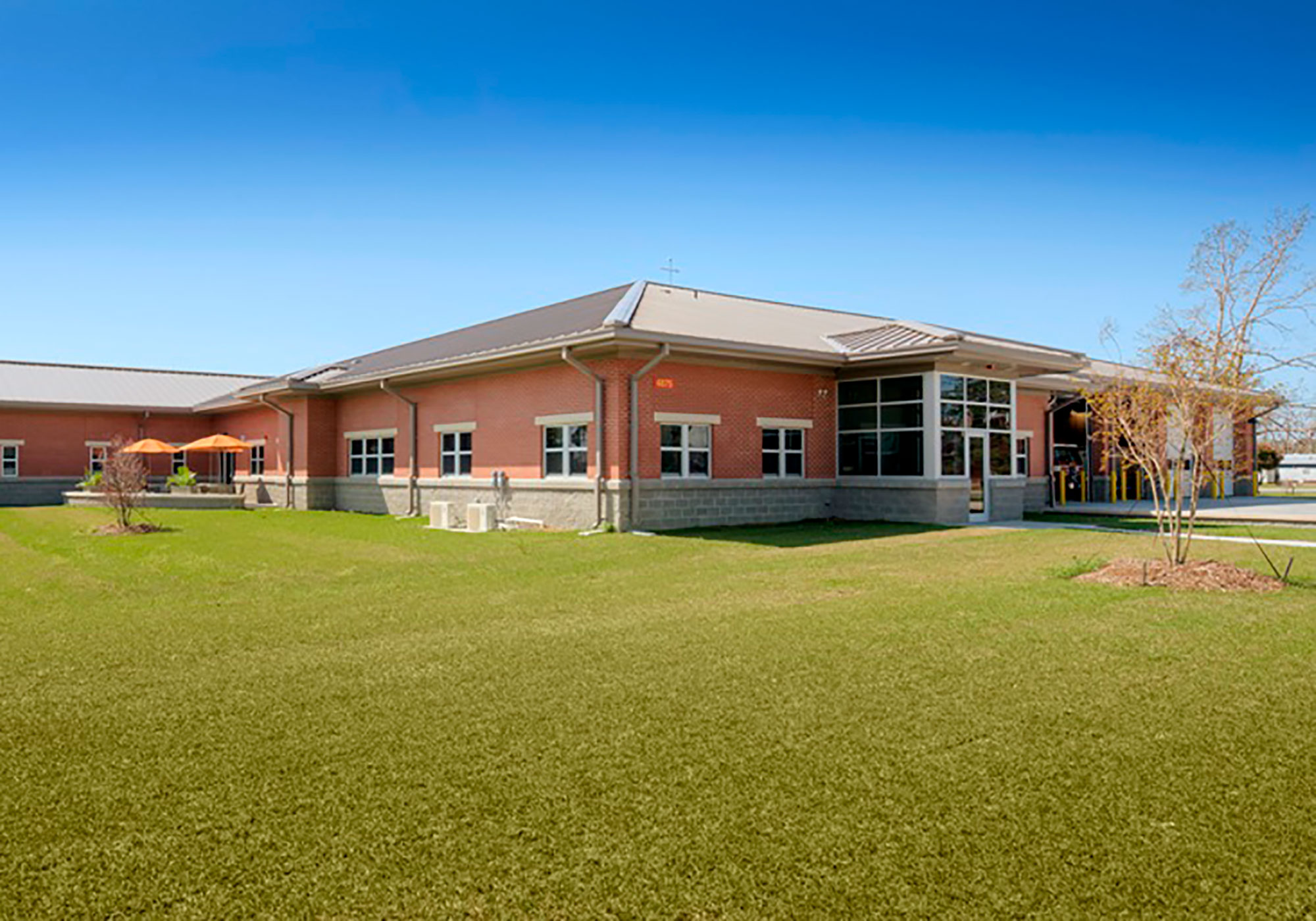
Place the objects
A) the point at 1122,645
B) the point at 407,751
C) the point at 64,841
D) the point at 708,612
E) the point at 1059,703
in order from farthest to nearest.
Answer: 1. the point at 708,612
2. the point at 1122,645
3. the point at 1059,703
4. the point at 407,751
5. the point at 64,841

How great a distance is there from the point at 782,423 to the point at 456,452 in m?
8.35

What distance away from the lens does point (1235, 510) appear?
83.1 feet

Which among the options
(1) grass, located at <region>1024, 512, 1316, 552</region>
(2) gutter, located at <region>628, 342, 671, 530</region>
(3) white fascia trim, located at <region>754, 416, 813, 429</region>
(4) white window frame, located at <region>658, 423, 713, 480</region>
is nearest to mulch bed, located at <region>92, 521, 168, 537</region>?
(2) gutter, located at <region>628, 342, 671, 530</region>

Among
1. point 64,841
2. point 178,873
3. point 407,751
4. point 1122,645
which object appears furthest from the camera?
point 1122,645

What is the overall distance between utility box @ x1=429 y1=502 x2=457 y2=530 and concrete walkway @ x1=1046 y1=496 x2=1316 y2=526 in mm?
14851

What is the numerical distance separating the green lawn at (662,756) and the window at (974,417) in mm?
10231

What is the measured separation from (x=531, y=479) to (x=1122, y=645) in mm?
14851

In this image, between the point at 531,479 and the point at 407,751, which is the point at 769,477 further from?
the point at 407,751

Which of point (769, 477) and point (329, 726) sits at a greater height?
point (769, 477)

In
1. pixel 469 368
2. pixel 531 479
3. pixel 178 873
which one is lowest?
pixel 178 873

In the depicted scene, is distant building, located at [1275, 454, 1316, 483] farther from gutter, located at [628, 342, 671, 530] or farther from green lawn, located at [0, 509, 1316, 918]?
green lawn, located at [0, 509, 1316, 918]

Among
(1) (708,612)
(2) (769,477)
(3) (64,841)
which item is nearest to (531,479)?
(2) (769,477)

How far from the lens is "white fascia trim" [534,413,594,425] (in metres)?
19.2

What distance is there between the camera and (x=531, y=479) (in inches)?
818
